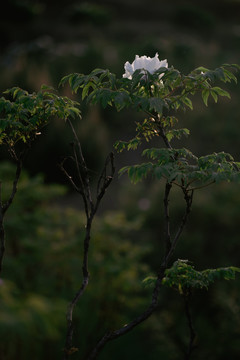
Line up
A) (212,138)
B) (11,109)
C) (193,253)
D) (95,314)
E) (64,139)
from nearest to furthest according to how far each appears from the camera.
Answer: (11,109) → (95,314) → (193,253) → (64,139) → (212,138)

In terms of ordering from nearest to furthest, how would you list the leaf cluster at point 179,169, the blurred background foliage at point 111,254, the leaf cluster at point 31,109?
the leaf cluster at point 179,169 < the leaf cluster at point 31,109 < the blurred background foliage at point 111,254

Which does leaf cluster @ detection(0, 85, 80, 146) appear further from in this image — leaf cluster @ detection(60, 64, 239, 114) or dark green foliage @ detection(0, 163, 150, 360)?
dark green foliage @ detection(0, 163, 150, 360)

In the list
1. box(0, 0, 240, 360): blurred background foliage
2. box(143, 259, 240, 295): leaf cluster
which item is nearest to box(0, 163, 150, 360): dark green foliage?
box(0, 0, 240, 360): blurred background foliage

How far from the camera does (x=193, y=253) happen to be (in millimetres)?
7320

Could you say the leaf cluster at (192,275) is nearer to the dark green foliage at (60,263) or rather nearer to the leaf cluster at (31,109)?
the leaf cluster at (31,109)

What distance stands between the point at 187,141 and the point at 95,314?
743 centimetres

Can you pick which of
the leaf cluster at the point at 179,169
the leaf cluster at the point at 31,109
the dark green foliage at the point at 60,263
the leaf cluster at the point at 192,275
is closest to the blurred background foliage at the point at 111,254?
the dark green foliage at the point at 60,263

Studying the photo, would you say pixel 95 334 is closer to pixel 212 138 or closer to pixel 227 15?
pixel 212 138

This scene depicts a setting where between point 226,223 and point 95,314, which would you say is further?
point 226,223

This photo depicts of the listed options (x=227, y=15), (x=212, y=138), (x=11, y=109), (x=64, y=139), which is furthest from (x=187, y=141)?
(x=227, y=15)

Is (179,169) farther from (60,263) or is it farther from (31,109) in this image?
(60,263)

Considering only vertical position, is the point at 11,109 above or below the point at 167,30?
below

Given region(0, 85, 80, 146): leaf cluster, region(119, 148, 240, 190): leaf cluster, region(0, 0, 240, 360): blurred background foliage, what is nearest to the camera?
region(119, 148, 240, 190): leaf cluster

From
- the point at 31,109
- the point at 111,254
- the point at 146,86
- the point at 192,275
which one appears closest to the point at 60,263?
the point at 111,254
